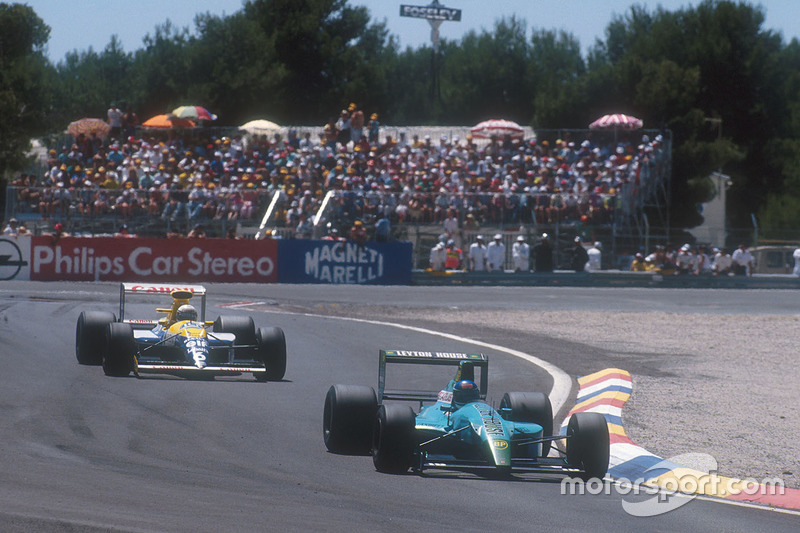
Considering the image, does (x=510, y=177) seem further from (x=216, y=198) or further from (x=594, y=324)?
(x=594, y=324)

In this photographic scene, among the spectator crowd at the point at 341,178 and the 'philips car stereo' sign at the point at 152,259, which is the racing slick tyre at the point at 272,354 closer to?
the 'philips car stereo' sign at the point at 152,259

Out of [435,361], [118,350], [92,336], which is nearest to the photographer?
[435,361]

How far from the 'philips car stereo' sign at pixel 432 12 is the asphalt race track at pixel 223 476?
128 ft

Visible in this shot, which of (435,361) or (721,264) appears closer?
(435,361)

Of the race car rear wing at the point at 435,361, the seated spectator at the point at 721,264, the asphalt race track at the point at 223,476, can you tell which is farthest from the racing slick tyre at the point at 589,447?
the seated spectator at the point at 721,264

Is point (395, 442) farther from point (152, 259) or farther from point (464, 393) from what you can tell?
point (152, 259)

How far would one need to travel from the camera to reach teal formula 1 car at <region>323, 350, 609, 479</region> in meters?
8.30

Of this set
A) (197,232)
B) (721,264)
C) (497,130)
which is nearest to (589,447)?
(197,232)

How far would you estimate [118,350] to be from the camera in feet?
42.8

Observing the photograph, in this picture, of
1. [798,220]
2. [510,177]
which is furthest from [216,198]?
[798,220]

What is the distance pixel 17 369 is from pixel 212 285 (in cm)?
1539

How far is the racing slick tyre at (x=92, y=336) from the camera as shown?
1395 cm

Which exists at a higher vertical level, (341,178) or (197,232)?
(341,178)

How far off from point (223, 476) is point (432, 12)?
45.6m
